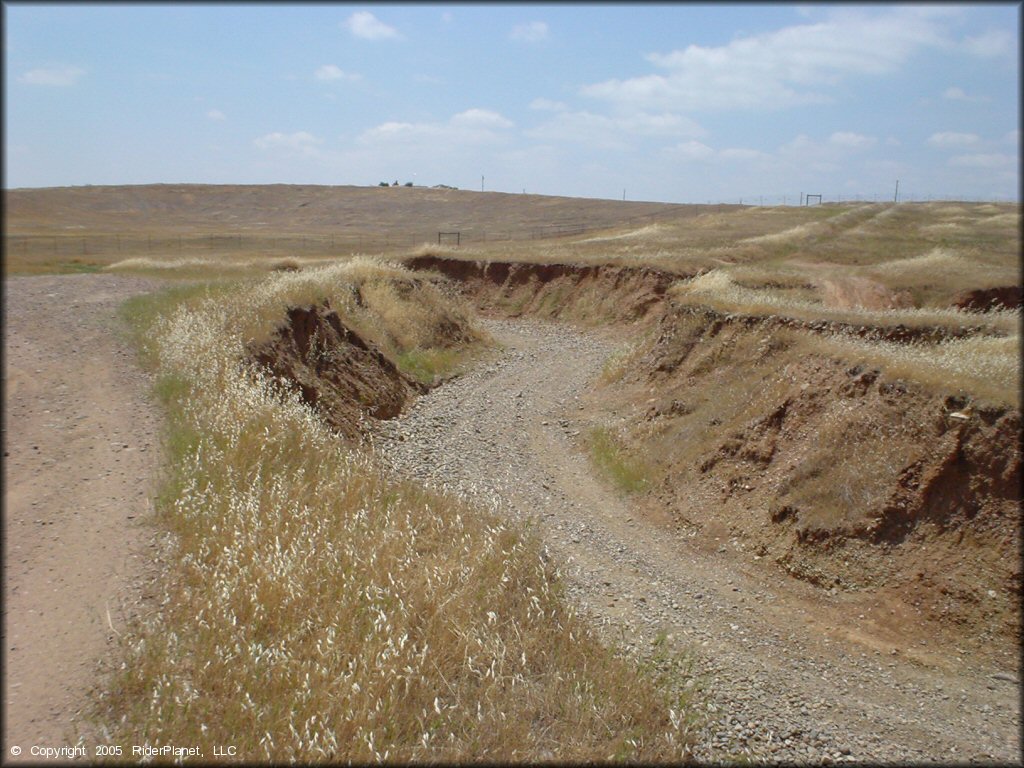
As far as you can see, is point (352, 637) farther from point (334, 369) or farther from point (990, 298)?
point (990, 298)

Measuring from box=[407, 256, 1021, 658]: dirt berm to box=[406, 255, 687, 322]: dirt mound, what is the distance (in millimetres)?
12977

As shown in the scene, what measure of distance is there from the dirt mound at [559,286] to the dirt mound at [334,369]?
1238cm

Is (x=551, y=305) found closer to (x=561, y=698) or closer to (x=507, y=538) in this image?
(x=507, y=538)

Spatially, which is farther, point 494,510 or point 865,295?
point 865,295

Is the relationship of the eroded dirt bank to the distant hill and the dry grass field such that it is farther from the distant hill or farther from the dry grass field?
the distant hill

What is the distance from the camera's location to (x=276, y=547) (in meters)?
6.89

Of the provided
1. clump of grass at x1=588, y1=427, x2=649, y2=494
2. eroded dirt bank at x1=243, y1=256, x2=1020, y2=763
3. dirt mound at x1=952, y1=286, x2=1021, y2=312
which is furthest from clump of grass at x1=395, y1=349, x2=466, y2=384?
dirt mound at x1=952, y1=286, x2=1021, y2=312

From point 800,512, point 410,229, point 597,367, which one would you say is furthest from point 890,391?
point 410,229

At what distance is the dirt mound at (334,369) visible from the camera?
46.9ft

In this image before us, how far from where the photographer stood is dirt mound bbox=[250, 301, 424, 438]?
562 inches

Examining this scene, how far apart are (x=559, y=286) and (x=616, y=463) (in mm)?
19588

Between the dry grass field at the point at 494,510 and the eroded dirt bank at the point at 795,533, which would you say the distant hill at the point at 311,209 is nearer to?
the dry grass field at the point at 494,510

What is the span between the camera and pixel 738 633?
27.2ft

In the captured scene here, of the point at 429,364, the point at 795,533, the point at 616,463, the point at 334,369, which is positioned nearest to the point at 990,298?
the point at 616,463
